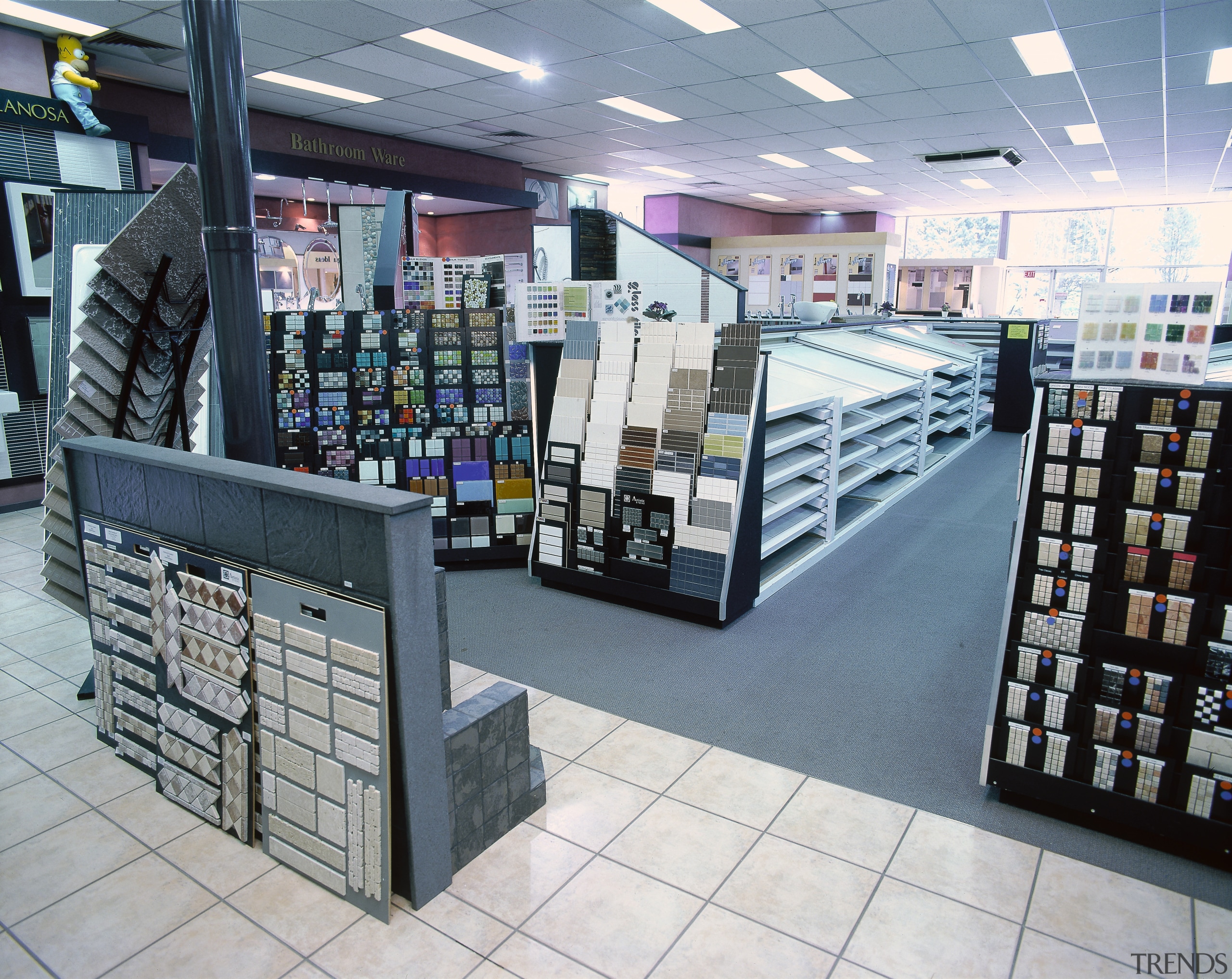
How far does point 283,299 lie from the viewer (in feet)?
33.9

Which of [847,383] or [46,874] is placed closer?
[46,874]

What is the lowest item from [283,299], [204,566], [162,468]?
[204,566]

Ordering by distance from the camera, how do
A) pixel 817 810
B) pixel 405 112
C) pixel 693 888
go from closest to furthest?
pixel 693 888 → pixel 817 810 → pixel 405 112

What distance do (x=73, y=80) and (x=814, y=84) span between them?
6380 millimetres

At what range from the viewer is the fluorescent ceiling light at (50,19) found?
5.34m

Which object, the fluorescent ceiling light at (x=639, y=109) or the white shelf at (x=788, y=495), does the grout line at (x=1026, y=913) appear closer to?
the white shelf at (x=788, y=495)

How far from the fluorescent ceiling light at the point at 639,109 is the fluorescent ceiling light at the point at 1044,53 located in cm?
359

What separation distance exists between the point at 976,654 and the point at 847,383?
2.46 meters

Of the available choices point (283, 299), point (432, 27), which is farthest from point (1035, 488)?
point (283, 299)

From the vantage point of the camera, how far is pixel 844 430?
5.29 meters

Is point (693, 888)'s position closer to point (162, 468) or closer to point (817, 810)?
point (817, 810)

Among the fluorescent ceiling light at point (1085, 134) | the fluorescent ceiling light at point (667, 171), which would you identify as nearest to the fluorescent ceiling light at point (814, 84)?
the fluorescent ceiling light at point (1085, 134)

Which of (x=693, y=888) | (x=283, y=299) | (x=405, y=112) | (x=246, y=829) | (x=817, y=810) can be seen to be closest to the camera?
(x=693, y=888)

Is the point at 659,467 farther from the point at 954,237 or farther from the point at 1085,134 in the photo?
the point at 954,237
